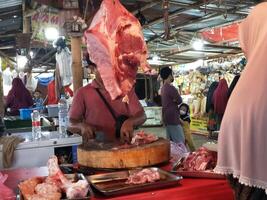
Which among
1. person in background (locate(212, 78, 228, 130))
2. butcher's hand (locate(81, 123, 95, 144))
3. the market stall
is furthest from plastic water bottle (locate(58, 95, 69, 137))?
person in background (locate(212, 78, 228, 130))

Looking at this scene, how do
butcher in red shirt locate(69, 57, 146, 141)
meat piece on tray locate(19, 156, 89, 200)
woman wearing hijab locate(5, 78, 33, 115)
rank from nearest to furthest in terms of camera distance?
1. meat piece on tray locate(19, 156, 89, 200)
2. butcher in red shirt locate(69, 57, 146, 141)
3. woman wearing hijab locate(5, 78, 33, 115)

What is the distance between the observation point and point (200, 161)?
8.33 ft

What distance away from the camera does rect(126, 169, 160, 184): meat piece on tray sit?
2254mm

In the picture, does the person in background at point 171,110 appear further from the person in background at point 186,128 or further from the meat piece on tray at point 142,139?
the meat piece on tray at point 142,139

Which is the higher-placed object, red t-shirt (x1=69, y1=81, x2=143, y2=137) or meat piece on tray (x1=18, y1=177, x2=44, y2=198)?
red t-shirt (x1=69, y1=81, x2=143, y2=137)

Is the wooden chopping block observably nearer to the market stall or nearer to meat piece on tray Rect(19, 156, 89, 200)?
the market stall

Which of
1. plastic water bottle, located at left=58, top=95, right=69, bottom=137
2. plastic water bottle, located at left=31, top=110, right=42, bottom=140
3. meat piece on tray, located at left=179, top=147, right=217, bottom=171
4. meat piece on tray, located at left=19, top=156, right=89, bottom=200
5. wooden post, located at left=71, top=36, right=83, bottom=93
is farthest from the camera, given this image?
wooden post, located at left=71, top=36, right=83, bottom=93

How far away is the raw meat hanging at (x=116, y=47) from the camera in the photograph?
286cm

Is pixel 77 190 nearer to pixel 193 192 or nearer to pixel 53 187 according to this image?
pixel 53 187

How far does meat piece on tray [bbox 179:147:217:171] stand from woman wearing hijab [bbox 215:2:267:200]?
0.61 metres

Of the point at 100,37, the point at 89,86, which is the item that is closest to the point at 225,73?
the point at 89,86

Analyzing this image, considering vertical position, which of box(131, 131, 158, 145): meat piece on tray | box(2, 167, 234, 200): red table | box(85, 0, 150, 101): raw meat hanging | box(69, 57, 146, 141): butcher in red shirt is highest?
box(85, 0, 150, 101): raw meat hanging

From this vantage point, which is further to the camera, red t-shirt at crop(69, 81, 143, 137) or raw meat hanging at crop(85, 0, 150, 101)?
red t-shirt at crop(69, 81, 143, 137)

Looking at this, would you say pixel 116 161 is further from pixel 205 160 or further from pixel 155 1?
pixel 155 1
